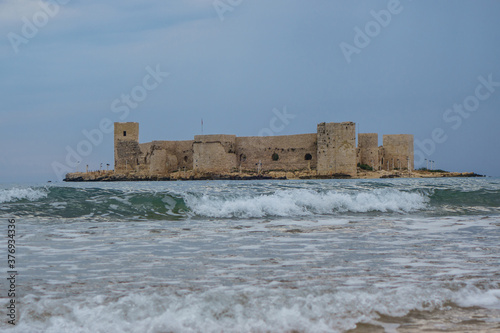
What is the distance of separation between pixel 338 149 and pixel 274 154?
5.40m

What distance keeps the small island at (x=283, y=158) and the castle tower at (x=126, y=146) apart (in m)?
0.47

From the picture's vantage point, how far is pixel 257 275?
13.4ft

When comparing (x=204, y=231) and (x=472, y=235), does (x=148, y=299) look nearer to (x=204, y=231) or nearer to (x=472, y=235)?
(x=204, y=231)

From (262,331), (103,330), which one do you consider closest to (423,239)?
(262,331)

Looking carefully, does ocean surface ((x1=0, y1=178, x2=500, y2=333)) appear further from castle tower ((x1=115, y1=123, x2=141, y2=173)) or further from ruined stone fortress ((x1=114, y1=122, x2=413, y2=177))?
castle tower ((x1=115, y1=123, x2=141, y2=173))

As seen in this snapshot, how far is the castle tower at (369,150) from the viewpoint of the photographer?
121 ft

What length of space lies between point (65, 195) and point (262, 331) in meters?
10.7

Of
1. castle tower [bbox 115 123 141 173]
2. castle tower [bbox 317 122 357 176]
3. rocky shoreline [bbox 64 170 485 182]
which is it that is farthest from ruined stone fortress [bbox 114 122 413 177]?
castle tower [bbox 115 123 141 173]

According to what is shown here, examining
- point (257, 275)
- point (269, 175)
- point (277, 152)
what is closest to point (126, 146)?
point (277, 152)

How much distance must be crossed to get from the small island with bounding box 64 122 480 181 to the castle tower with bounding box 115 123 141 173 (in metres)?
0.47

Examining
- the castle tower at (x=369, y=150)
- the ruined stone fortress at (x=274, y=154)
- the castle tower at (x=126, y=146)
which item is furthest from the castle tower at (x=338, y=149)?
the castle tower at (x=126, y=146)

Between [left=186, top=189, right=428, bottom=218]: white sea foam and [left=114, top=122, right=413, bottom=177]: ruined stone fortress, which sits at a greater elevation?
[left=114, top=122, right=413, bottom=177]: ruined stone fortress

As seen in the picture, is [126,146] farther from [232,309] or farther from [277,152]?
[232,309]

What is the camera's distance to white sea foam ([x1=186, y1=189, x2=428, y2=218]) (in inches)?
404
